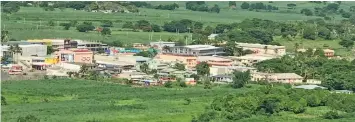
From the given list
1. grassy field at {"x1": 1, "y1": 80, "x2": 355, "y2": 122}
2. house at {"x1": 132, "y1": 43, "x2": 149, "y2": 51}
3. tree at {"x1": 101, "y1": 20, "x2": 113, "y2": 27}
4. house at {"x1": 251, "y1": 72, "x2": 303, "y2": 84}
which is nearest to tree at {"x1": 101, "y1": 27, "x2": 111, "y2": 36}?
house at {"x1": 132, "y1": 43, "x2": 149, "y2": 51}

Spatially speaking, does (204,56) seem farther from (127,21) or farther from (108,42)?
(127,21)

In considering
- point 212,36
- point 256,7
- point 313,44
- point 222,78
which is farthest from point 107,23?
point 256,7

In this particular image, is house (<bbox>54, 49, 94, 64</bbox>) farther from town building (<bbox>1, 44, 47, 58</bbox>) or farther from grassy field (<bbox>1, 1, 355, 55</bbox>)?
grassy field (<bbox>1, 1, 355, 55</bbox>)

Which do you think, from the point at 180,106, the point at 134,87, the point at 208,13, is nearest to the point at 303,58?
the point at 134,87

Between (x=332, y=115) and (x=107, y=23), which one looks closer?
(x=332, y=115)

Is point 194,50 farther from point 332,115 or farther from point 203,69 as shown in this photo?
point 332,115

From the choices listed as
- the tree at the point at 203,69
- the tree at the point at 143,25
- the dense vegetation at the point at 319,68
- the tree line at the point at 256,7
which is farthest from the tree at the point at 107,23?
the tree line at the point at 256,7
